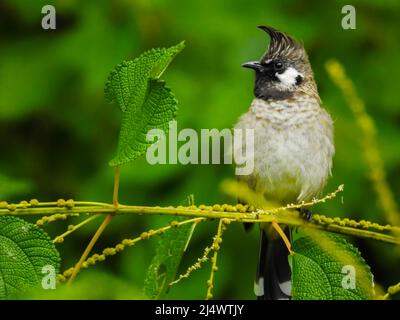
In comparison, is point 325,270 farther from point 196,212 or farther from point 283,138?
point 283,138

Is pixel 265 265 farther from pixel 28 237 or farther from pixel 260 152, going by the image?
pixel 28 237

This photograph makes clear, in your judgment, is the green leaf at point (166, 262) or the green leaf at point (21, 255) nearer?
the green leaf at point (21, 255)

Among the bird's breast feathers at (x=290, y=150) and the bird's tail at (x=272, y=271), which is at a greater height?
the bird's breast feathers at (x=290, y=150)

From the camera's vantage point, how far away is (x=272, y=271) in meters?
3.30

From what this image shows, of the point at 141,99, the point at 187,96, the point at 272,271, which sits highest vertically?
the point at 187,96

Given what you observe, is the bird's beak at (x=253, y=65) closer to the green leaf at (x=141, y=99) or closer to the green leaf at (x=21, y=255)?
the green leaf at (x=141, y=99)

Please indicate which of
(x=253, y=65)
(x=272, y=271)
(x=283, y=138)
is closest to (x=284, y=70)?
(x=253, y=65)

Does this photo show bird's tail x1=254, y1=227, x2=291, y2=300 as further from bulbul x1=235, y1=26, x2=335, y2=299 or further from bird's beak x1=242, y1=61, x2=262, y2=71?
bird's beak x1=242, y1=61, x2=262, y2=71

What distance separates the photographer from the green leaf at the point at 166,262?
1574 mm

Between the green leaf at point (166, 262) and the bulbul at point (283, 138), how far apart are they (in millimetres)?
1474

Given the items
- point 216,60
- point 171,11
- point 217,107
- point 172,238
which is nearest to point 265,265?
point 217,107

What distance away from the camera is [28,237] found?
1396 mm

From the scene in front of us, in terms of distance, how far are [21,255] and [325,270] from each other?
56 centimetres

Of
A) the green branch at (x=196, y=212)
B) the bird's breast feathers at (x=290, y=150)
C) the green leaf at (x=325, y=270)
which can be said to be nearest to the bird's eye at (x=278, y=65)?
the bird's breast feathers at (x=290, y=150)
